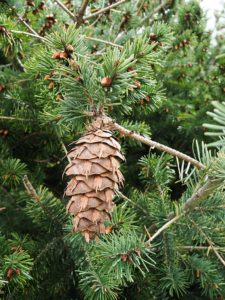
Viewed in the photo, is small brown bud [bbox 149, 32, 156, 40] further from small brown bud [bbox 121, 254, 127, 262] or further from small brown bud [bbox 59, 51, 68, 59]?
small brown bud [bbox 121, 254, 127, 262]

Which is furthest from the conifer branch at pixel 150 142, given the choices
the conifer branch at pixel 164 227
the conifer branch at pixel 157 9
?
the conifer branch at pixel 157 9

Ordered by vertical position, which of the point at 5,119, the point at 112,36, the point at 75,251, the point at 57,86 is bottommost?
the point at 75,251

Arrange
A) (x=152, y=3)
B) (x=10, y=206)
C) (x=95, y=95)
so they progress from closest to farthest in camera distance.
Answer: (x=95, y=95) → (x=10, y=206) → (x=152, y=3)

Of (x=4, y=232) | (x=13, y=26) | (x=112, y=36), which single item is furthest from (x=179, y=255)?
(x=112, y=36)

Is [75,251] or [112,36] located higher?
[112,36]

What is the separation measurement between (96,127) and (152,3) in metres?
1.55

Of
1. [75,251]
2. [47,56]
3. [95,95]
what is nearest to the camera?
[95,95]

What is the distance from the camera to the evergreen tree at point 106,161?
91 centimetres

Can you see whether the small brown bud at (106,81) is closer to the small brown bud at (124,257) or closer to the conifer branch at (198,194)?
the conifer branch at (198,194)

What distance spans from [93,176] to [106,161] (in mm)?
44

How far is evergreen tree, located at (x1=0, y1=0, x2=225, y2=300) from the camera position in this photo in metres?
0.91

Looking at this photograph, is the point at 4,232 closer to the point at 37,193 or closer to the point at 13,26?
the point at 37,193

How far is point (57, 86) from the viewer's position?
3.87ft

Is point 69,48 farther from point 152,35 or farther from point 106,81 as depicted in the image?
point 152,35
